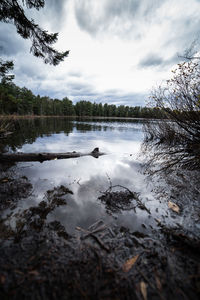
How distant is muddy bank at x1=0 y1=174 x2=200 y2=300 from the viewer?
4.06 feet

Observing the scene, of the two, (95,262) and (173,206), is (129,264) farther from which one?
(173,206)

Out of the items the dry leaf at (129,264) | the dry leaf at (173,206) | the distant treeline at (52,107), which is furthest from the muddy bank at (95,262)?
the distant treeline at (52,107)

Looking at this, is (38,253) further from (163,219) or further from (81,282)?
(163,219)

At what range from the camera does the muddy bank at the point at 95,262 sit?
124cm

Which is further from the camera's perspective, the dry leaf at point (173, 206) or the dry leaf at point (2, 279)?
the dry leaf at point (173, 206)

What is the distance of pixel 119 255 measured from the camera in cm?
166

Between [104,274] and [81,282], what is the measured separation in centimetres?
28

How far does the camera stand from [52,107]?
281ft

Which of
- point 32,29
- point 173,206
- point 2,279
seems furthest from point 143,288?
point 32,29

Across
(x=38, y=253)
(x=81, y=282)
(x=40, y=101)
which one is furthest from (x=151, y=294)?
(x=40, y=101)

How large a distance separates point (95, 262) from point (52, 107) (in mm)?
96594

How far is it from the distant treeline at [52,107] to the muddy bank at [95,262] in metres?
40.6

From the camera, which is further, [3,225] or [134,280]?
[3,225]

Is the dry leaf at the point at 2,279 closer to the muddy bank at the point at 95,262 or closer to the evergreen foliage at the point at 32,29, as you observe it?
the muddy bank at the point at 95,262
